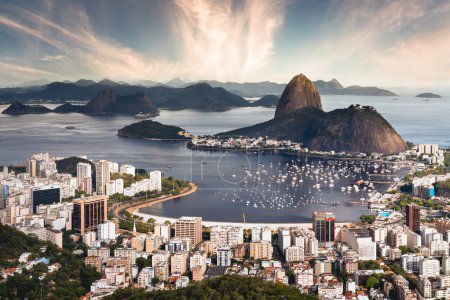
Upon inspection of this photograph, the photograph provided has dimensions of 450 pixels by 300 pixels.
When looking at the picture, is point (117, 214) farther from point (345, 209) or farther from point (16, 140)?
point (16, 140)

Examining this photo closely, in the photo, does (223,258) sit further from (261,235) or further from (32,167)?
(32,167)

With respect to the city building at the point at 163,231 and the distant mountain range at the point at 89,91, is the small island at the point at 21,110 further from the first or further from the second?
the city building at the point at 163,231

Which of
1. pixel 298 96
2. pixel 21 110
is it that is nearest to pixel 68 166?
pixel 298 96

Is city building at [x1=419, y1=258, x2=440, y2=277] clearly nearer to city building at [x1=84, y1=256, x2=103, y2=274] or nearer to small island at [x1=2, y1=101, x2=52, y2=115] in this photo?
city building at [x1=84, y1=256, x2=103, y2=274]

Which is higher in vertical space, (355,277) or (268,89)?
(268,89)

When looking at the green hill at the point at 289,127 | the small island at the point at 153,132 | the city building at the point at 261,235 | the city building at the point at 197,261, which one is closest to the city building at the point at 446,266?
the city building at the point at 261,235

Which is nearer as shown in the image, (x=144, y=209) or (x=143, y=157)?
(x=144, y=209)

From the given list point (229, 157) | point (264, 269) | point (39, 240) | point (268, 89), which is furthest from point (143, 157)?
point (268, 89)
